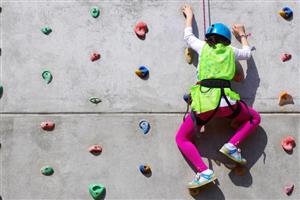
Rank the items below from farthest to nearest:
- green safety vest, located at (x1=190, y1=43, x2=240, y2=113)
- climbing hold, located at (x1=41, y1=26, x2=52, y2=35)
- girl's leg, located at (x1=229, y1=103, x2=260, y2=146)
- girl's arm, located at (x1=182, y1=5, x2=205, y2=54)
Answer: climbing hold, located at (x1=41, y1=26, x2=52, y2=35) → girl's arm, located at (x1=182, y1=5, x2=205, y2=54) → girl's leg, located at (x1=229, y1=103, x2=260, y2=146) → green safety vest, located at (x1=190, y1=43, x2=240, y2=113)

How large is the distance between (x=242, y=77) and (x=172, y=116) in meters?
0.72

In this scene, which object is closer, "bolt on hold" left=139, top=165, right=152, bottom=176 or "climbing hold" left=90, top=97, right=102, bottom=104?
"bolt on hold" left=139, top=165, right=152, bottom=176

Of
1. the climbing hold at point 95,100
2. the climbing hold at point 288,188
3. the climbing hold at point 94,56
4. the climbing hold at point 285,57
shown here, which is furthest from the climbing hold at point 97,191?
the climbing hold at point 285,57

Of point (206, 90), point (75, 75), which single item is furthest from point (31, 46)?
point (206, 90)

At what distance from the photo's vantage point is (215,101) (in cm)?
494

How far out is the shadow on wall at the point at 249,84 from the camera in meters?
5.35

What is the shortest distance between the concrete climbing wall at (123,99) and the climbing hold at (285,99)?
0.05 m

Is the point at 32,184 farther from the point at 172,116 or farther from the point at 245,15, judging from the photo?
the point at 245,15

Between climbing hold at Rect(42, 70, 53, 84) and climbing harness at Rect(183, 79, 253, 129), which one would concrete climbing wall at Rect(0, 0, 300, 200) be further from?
climbing harness at Rect(183, 79, 253, 129)

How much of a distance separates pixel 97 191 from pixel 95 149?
1.18ft

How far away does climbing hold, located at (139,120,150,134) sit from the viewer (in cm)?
522

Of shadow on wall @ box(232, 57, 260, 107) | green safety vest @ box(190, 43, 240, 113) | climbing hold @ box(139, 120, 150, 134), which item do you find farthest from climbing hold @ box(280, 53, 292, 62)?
climbing hold @ box(139, 120, 150, 134)

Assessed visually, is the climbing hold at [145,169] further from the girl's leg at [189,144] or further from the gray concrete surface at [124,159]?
the girl's leg at [189,144]

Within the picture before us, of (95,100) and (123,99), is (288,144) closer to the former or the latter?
(123,99)
